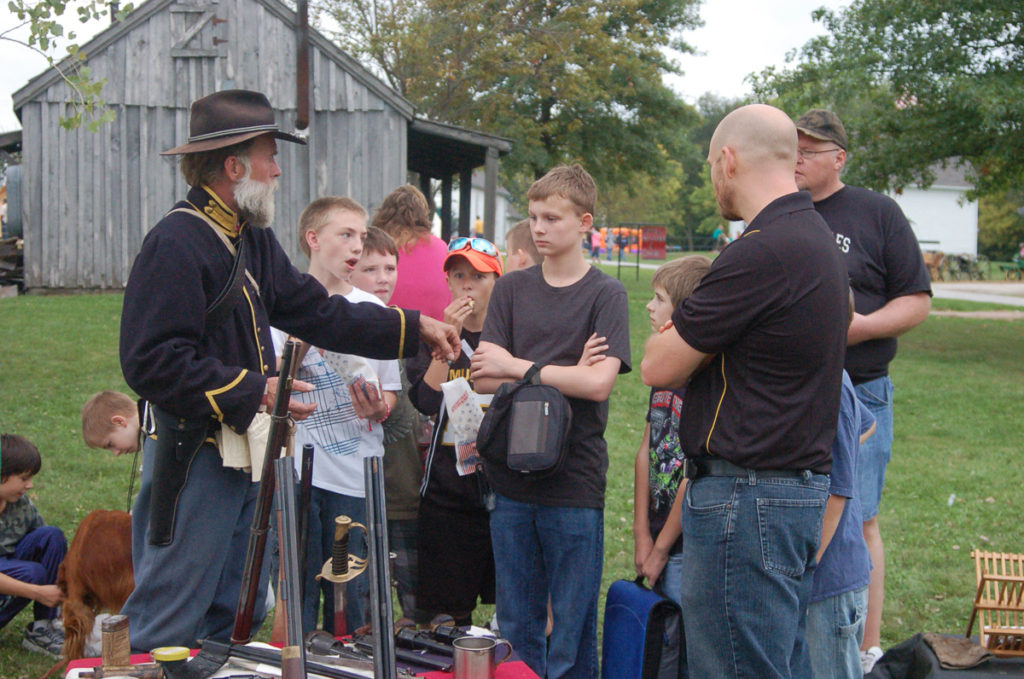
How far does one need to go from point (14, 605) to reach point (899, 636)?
412 centimetres

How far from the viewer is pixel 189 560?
2.76 meters

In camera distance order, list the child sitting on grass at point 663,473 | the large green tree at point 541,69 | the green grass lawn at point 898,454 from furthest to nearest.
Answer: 1. the large green tree at point 541,69
2. the green grass lawn at point 898,454
3. the child sitting on grass at point 663,473

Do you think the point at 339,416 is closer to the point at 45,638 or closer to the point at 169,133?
the point at 45,638

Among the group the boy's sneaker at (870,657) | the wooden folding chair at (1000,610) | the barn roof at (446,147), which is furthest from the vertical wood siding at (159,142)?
the wooden folding chair at (1000,610)

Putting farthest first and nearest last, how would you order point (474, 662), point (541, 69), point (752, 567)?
point (541, 69) → point (752, 567) → point (474, 662)

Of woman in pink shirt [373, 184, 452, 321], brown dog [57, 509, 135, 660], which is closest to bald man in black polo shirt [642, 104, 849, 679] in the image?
woman in pink shirt [373, 184, 452, 321]

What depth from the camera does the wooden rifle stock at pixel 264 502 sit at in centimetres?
237

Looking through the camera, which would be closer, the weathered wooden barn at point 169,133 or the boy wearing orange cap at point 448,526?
the boy wearing orange cap at point 448,526

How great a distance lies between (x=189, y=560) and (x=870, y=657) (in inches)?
109

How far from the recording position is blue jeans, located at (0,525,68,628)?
13.4 feet

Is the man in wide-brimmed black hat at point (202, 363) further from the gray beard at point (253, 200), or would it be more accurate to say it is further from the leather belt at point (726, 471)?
the leather belt at point (726, 471)

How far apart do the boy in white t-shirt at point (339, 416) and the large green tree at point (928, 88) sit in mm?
11627

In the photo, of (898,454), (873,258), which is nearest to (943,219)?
(898,454)

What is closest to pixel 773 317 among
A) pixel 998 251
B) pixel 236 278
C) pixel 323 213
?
pixel 236 278
